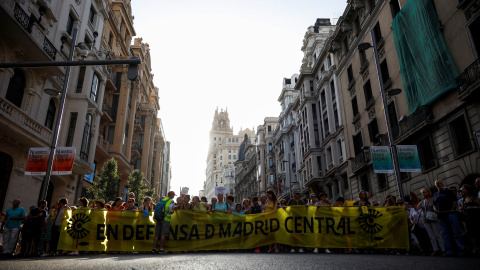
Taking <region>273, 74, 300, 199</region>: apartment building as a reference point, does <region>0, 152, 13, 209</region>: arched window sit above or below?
below

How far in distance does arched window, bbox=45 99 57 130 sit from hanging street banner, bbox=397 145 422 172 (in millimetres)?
19515

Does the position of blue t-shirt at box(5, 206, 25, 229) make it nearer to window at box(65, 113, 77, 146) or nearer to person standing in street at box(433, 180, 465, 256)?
person standing in street at box(433, 180, 465, 256)

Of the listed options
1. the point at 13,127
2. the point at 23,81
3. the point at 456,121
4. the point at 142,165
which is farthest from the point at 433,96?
the point at 142,165

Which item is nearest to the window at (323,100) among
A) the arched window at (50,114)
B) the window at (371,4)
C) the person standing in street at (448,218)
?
the window at (371,4)

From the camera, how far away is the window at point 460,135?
596 inches

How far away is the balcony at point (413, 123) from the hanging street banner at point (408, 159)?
4.63m

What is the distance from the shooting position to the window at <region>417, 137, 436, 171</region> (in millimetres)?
17675

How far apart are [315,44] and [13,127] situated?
35.2 meters

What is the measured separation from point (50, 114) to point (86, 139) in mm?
3471

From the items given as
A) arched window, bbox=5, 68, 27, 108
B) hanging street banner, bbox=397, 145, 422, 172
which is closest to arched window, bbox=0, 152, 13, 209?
arched window, bbox=5, 68, 27, 108

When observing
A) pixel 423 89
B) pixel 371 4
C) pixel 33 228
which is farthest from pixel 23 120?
pixel 371 4

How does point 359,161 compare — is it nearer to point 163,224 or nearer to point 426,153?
point 426,153

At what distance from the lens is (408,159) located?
43.8 feet

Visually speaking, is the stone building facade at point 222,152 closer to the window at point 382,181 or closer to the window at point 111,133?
the window at point 111,133
